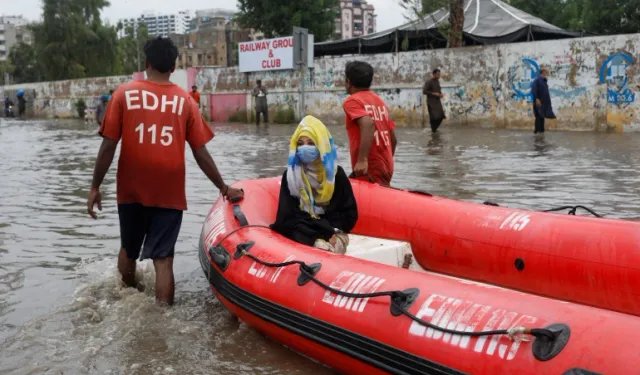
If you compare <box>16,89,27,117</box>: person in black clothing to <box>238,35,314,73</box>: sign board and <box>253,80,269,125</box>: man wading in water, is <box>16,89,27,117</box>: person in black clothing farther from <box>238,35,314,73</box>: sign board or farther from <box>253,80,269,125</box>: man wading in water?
<box>253,80,269,125</box>: man wading in water

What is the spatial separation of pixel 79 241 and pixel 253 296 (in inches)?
120

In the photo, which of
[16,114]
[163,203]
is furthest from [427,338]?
[16,114]

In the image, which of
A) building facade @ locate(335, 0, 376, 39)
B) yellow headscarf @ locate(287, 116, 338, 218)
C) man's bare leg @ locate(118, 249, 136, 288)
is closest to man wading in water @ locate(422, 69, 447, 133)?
yellow headscarf @ locate(287, 116, 338, 218)

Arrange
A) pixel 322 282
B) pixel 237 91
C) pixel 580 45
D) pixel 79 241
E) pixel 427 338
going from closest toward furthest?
pixel 427 338, pixel 322 282, pixel 79 241, pixel 580 45, pixel 237 91

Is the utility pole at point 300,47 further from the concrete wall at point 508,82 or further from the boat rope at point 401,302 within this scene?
the boat rope at point 401,302

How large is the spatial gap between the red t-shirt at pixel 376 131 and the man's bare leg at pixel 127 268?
6.32ft

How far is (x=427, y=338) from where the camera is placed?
289 centimetres

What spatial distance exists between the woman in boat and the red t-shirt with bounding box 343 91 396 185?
3.03ft

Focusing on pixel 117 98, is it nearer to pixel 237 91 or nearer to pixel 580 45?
pixel 580 45

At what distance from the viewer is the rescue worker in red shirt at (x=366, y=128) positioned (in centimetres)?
536

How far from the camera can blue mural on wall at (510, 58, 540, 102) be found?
58.6ft

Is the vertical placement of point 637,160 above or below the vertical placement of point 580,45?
below

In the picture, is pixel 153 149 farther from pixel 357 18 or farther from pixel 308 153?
pixel 357 18

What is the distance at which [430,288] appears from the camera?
10.2 ft
